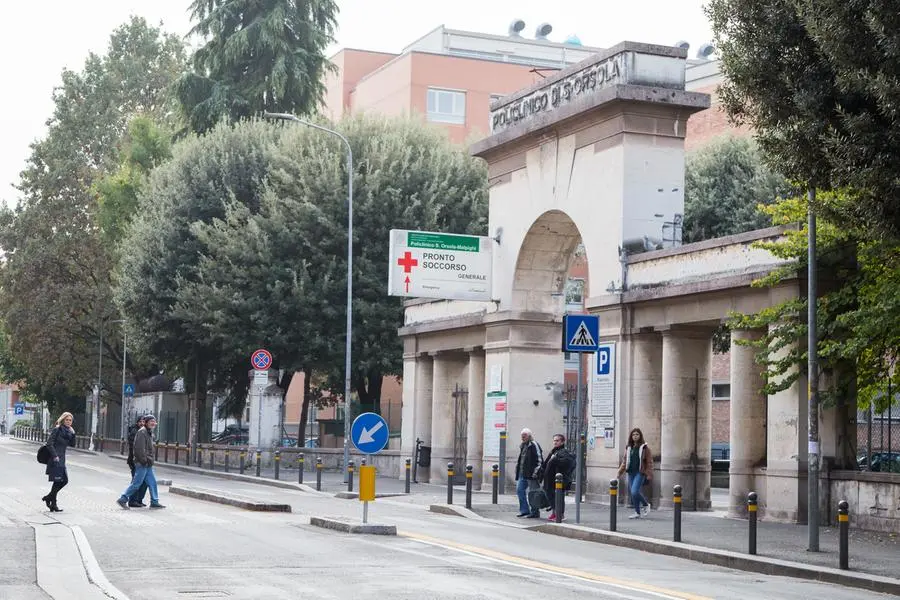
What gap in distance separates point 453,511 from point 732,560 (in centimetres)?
921

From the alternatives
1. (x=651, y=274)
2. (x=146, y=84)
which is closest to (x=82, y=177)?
(x=146, y=84)

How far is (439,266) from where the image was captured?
1280 inches

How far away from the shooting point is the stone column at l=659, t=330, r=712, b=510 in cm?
2720

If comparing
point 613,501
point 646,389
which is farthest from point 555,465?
point 646,389

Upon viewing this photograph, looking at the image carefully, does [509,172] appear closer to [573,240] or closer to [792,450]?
[573,240]

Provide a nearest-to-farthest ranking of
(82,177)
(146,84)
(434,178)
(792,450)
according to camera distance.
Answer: (792,450) < (434,178) < (82,177) < (146,84)

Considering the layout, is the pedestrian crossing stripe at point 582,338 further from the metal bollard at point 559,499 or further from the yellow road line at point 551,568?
the yellow road line at point 551,568

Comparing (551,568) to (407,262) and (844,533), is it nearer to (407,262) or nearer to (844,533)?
(844,533)

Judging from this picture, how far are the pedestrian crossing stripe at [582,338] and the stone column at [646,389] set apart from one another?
5829mm

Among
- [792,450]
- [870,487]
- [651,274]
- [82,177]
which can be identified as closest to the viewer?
[870,487]

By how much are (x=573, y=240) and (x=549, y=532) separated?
40.7 feet

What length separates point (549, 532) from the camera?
2223cm

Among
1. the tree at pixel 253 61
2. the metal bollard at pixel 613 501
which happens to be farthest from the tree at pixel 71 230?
the metal bollard at pixel 613 501

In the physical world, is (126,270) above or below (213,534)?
above
